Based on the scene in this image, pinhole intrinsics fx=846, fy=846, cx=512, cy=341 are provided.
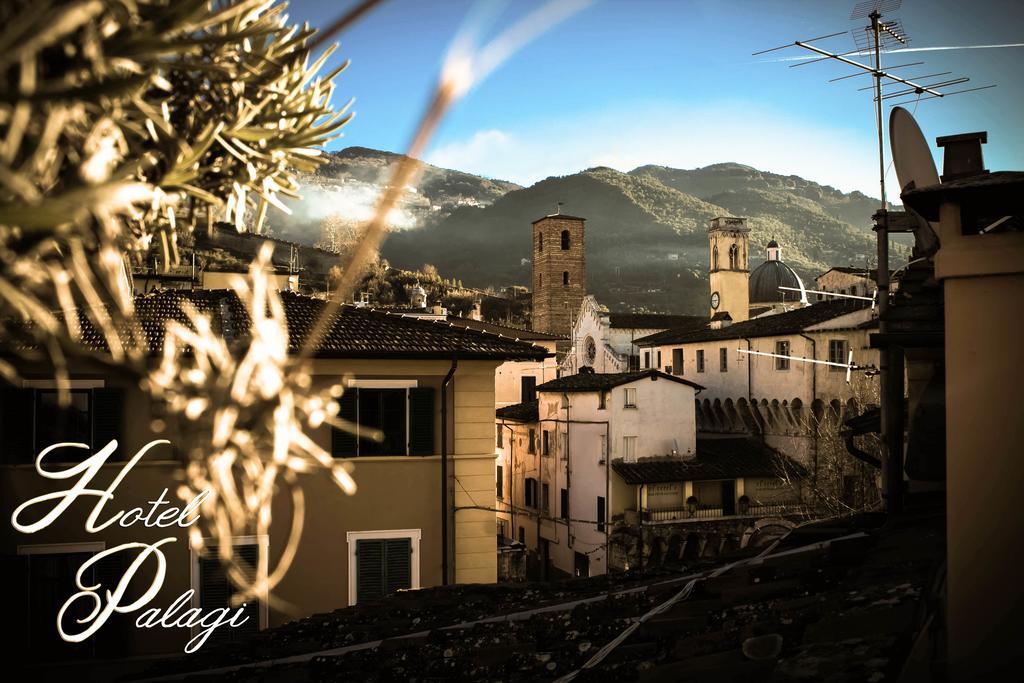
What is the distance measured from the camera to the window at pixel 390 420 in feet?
40.8

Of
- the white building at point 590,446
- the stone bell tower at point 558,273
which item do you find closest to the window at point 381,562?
the white building at point 590,446

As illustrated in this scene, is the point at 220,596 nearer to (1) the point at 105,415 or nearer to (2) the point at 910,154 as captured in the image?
(1) the point at 105,415

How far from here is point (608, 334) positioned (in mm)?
46344

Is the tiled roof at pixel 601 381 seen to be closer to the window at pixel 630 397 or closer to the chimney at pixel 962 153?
the window at pixel 630 397

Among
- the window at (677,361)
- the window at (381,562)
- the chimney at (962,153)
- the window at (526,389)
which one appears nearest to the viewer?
the chimney at (962,153)

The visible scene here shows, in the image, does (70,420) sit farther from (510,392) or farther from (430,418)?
(510,392)

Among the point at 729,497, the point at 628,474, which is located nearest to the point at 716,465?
the point at 729,497

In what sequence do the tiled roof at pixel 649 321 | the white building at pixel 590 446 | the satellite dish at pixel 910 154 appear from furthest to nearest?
the tiled roof at pixel 649 321 < the white building at pixel 590 446 < the satellite dish at pixel 910 154

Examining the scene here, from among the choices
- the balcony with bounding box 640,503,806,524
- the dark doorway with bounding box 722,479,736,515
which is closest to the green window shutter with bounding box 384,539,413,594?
the balcony with bounding box 640,503,806,524

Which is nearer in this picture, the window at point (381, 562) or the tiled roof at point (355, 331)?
the tiled roof at point (355, 331)

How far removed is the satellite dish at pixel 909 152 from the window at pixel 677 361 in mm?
37054

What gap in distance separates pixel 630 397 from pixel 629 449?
6.04ft

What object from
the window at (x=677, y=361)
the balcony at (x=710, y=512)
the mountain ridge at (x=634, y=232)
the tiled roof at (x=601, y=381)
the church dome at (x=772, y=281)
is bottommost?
the balcony at (x=710, y=512)

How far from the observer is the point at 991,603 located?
10.3 feet
